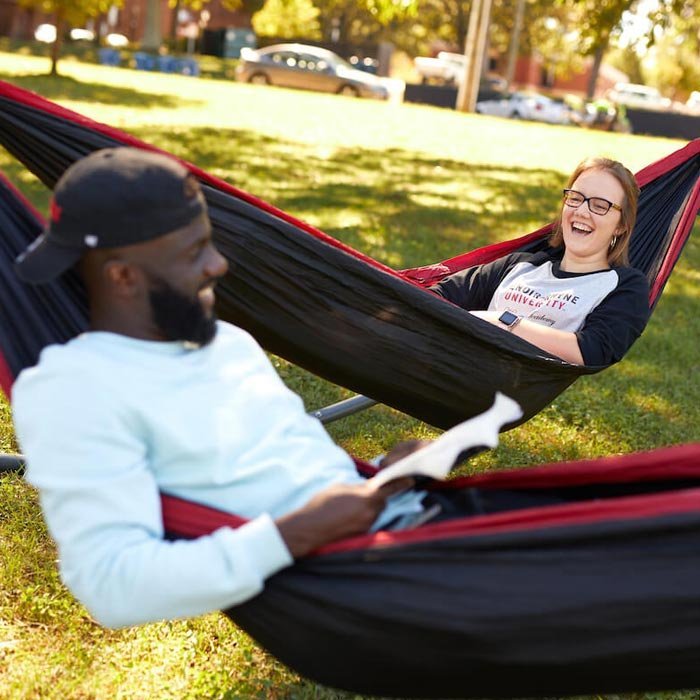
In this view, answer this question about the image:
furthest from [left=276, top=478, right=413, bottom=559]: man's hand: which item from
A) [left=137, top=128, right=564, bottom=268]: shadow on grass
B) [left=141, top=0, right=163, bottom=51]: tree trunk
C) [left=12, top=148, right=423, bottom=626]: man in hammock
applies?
[left=141, top=0, right=163, bottom=51]: tree trunk

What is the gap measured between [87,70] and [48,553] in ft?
64.6

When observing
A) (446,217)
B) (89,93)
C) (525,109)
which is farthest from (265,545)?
(525,109)

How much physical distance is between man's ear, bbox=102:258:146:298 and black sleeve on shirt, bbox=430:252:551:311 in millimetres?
2000

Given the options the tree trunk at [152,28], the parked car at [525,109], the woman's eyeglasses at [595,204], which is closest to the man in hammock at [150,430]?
the woman's eyeglasses at [595,204]

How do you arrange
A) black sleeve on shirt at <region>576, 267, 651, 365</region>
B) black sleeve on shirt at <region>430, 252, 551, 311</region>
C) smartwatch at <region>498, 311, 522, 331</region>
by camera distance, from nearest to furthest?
black sleeve on shirt at <region>576, 267, 651, 365</region>, smartwatch at <region>498, 311, 522, 331</region>, black sleeve on shirt at <region>430, 252, 551, 311</region>

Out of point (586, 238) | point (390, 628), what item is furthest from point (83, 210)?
point (586, 238)

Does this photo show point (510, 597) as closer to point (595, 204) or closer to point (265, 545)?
point (265, 545)

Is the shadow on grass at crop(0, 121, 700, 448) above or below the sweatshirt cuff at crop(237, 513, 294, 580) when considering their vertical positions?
below

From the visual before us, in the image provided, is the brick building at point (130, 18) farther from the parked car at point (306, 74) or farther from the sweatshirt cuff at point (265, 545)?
the sweatshirt cuff at point (265, 545)

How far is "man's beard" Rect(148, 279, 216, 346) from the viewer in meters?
1.65

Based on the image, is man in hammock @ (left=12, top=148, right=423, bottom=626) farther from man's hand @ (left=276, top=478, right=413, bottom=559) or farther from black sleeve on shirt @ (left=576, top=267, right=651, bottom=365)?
black sleeve on shirt @ (left=576, top=267, right=651, bottom=365)

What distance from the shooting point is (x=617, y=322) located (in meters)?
3.11

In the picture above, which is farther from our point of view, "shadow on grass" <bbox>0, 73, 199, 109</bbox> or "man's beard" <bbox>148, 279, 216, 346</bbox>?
"shadow on grass" <bbox>0, 73, 199, 109</bbox>

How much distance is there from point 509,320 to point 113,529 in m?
1.91
